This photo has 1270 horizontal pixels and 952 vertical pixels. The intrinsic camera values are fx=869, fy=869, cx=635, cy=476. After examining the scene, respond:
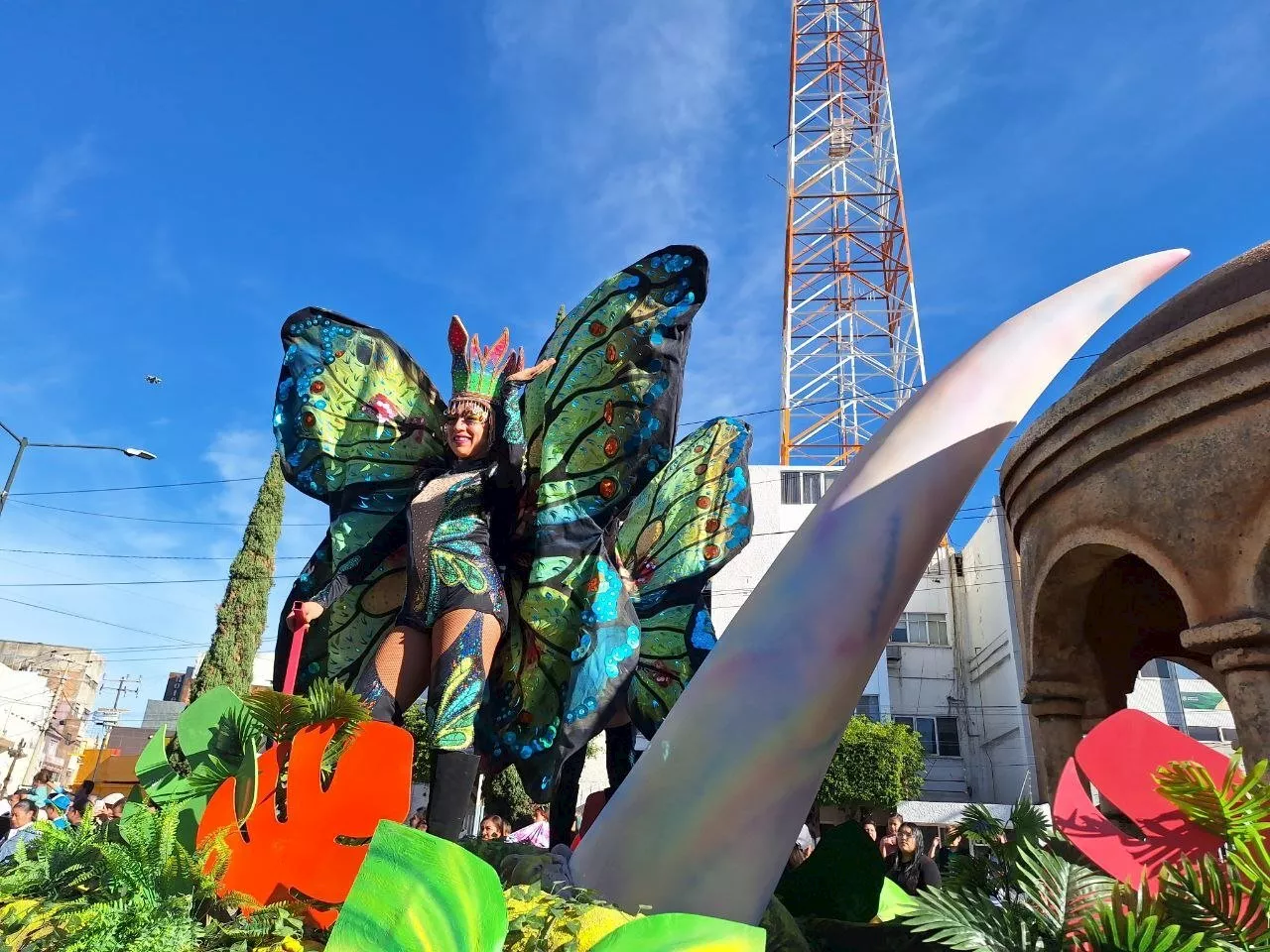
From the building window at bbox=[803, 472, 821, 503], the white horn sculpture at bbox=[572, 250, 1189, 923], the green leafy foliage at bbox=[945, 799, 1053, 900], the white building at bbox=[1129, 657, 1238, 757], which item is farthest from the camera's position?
the building window at bbox=[803, 472, 821, 503]

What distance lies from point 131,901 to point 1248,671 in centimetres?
350

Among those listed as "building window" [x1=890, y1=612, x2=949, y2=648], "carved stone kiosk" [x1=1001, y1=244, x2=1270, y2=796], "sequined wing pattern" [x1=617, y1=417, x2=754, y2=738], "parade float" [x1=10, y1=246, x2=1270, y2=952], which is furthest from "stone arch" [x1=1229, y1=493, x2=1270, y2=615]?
"building window" [x1=890, y1=612, x2=949, y2=648]

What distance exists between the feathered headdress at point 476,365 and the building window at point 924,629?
25.7m

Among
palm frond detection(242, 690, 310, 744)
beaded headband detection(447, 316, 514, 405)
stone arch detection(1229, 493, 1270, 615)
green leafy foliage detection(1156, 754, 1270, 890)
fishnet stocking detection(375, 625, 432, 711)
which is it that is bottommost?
green leafy foliage detection(1156, 754, 1270, 890)

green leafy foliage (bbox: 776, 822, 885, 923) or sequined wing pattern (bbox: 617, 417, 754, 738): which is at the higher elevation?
sequined wing pattern (bbox: 617, 417, 754, 738)

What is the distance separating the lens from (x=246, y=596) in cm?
1802

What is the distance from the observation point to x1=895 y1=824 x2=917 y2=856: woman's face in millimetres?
3730

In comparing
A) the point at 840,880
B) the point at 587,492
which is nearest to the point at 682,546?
the point at 587,492

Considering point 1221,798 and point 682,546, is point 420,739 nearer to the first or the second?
point 682,546

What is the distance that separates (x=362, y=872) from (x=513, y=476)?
1.78 metres

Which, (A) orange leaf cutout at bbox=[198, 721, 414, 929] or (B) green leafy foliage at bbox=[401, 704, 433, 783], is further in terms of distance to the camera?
(B) green leafy foliage at bbox=[401, 704, 433, 783]

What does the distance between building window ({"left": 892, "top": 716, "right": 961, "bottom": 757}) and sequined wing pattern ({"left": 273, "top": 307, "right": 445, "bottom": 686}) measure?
989 inches

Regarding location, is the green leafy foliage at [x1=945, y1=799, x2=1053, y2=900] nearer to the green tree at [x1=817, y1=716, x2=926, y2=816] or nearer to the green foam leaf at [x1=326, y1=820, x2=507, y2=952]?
the green foam leaf at [x1=326, y1=820, x2=507, y2=952]

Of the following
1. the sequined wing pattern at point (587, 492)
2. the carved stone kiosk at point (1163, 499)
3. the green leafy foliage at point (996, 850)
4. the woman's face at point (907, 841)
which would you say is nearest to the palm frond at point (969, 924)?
the green leafy foliage at point (996, 850)
